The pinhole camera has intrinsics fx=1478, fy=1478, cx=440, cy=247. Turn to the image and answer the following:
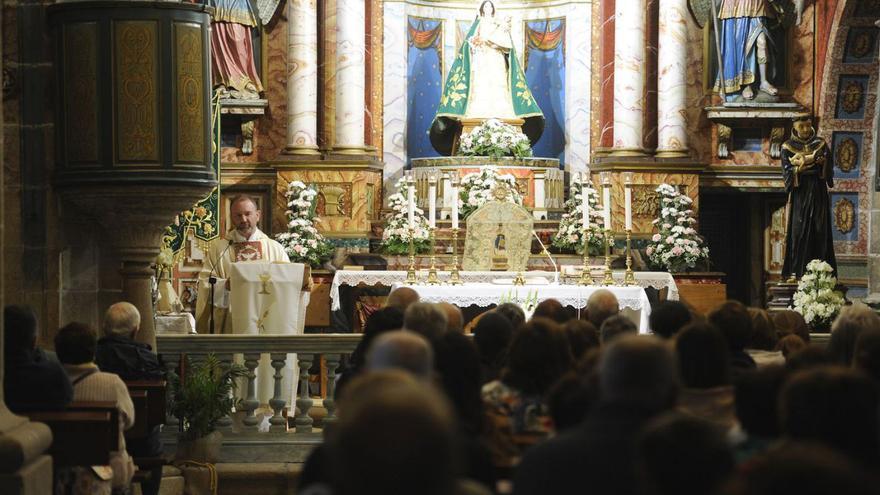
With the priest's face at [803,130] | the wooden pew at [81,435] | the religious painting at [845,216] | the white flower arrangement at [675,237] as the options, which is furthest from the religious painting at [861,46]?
the wooden pew at [81,435]

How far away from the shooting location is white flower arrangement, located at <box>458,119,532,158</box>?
17.7 metres

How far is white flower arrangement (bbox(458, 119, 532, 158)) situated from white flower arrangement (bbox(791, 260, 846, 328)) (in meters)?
4.02

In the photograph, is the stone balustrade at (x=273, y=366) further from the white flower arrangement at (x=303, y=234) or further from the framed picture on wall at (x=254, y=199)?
the framed picture on wall at (x=254, y=199)

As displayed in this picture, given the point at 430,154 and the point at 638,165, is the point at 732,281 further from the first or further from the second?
the point at 430,154

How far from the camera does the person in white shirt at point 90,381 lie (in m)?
7.13

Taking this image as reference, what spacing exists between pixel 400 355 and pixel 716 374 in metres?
1.53

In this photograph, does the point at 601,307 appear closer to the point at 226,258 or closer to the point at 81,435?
the point at 81,435

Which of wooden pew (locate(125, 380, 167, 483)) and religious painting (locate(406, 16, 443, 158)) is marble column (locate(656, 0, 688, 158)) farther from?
wooden pew (locate(125, 380, 167, 483))

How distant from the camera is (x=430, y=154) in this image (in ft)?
63.6

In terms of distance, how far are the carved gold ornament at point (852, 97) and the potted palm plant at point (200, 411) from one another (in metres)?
11.0

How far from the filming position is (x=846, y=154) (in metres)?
18.4

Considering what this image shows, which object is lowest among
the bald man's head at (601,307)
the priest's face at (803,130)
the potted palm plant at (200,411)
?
the potted palm plant at (200,411)

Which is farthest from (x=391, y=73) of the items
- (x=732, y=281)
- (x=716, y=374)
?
(x=716, y=374)

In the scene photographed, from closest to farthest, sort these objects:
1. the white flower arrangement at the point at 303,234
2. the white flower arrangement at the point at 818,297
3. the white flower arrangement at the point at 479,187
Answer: the white flower arrangement at the point at 818,297, the white flower arrangement at the point at 303,234, the white flower arrangement at the point at 479,187
